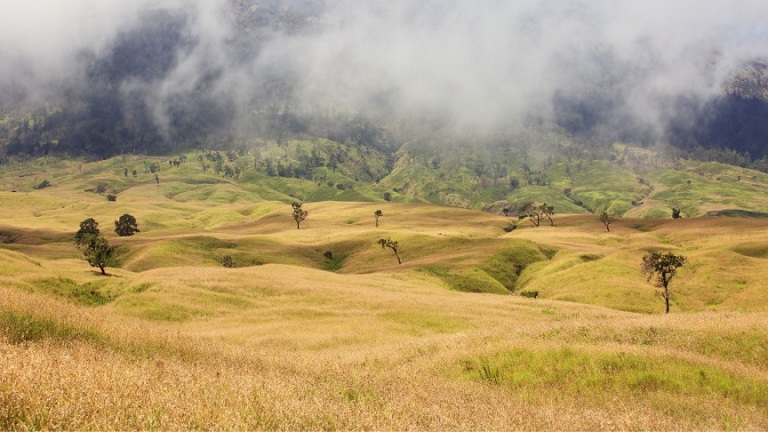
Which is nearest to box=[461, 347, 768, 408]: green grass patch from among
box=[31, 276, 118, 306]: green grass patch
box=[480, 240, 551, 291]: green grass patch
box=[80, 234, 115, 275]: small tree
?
box=[31, 276, 118, 306]: green grass patch

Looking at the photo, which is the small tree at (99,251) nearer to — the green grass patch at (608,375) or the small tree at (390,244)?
the small tree at (390,244)

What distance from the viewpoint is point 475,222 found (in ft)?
597

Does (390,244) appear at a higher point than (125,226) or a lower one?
lower

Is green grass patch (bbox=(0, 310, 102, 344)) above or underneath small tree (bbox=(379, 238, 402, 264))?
above

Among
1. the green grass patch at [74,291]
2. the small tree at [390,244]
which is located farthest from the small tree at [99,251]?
the small tree at [390,244]

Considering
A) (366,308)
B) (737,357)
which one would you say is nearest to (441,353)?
(737,357)

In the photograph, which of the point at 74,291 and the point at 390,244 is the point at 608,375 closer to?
the point at 74,291

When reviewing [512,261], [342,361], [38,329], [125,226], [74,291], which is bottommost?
[512,261]

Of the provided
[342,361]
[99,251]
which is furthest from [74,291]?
[342,361]

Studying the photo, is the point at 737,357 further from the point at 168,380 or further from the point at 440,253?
the point at 440,253

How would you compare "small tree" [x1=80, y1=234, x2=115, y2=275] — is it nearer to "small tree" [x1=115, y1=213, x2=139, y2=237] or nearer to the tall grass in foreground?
the tall grass in foreground

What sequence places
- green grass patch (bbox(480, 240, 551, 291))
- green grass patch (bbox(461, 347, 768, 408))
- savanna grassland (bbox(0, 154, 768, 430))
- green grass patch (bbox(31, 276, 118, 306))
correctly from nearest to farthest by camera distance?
savanna grassland (bbox(0, 154, 768, 430))
green grass patch (bbox(461, 347, 768, 408))
green grass patch (bbox(31, 276, 118, 306))
green grass patch (bbox(480, 240, 551, 291))

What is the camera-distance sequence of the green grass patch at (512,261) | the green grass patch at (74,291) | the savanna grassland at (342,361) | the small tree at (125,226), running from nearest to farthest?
the savanna grassland at (342,361), the green grass patch at (74,291), the green grass patch at (512,261), the small tree at (125,226)

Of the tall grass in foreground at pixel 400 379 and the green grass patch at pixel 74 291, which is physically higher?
the tall grass in foreground at pixel 400 379
